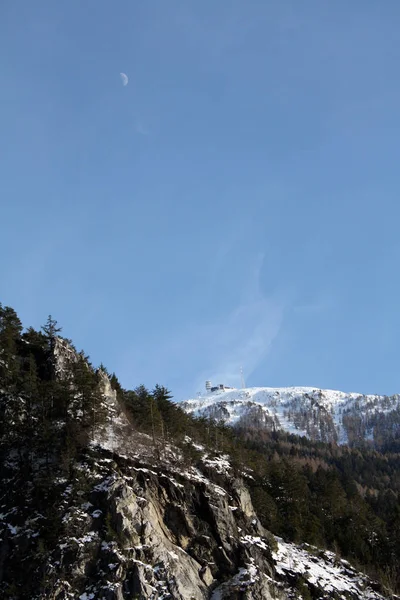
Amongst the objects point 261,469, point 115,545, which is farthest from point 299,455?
point 115,545

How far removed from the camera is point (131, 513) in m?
40.7

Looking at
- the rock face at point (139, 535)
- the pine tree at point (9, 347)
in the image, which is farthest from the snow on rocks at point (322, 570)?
the pine tree at point (9, 347)

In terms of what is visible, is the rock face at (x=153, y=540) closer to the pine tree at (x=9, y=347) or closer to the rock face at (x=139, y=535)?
the rock face at (x=139, y=535)

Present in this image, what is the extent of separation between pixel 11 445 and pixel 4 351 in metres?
10.8

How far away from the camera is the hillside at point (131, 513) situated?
123 ft

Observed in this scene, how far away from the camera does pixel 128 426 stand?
52469 millimetres

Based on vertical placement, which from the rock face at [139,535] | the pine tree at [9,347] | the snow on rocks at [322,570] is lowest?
the snow on rocks at [322,570]

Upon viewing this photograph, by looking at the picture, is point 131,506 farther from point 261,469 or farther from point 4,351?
point 261,469

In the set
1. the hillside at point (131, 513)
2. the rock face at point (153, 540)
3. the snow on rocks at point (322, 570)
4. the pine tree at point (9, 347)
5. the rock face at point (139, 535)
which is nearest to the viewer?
the rock face at point (153, 540)

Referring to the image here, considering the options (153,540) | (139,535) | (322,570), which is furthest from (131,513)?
(322,570)

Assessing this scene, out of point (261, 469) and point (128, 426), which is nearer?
point (128, 426)

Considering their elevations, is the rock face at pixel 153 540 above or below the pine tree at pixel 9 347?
below

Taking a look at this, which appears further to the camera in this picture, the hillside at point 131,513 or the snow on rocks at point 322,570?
the snow on rocks at point 322,570

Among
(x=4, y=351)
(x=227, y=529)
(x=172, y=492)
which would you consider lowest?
(x=227, y=529)
